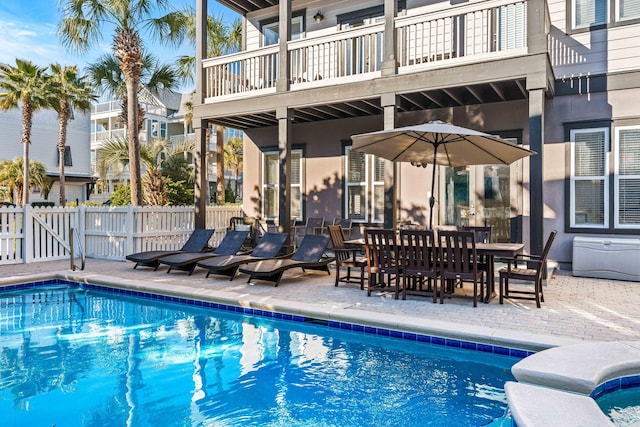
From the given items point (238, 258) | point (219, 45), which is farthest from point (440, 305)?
point (219, 45)

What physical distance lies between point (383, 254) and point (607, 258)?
4.39 meters

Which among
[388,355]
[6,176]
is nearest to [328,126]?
[388,355]

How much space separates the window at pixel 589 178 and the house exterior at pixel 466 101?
0.02 m

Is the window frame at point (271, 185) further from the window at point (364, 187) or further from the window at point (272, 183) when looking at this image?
the window at point (364, 187)

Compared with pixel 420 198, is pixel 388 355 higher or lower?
lower

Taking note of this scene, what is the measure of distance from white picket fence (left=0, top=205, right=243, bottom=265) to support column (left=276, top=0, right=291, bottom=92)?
4163 mm

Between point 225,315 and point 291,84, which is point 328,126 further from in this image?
point 225,315

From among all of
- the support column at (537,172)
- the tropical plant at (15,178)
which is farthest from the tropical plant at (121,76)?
the tropical plant at (15,178)

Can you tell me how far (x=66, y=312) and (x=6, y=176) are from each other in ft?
75.6

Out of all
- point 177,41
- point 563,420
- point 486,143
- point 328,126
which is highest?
point 177,41

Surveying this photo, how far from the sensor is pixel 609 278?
814 cm

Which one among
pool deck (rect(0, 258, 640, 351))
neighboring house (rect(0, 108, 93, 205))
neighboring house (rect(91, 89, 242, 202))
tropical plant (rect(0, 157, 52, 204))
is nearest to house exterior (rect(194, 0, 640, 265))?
pool deck (rect(0, 258, 640, 351))

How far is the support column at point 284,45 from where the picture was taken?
984 centimetres

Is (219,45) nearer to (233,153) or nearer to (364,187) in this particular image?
(364,187)
